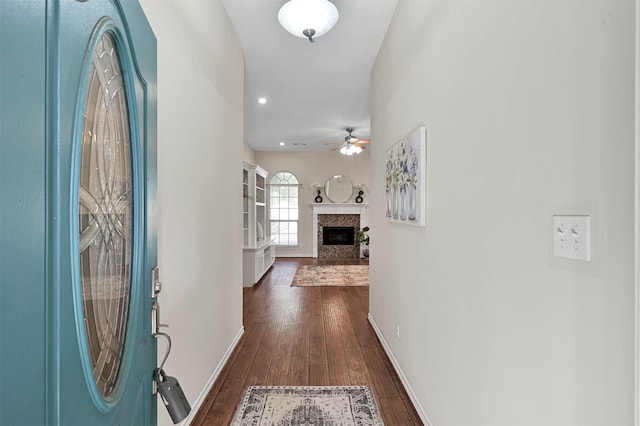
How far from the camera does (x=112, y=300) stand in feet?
2.90

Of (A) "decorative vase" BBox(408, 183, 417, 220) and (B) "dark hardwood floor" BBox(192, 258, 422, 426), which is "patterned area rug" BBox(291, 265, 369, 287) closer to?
(B) "dark hardwood floor" BBox(192, 258, 422, 426)

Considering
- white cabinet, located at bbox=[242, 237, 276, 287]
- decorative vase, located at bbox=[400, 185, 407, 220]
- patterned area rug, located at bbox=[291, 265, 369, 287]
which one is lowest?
patterned area rug, located at bbox=[291, 265, 369, 287]

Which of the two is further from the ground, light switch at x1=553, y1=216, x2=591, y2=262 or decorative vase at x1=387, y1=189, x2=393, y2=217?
decorative vase at x1=387, y1=189, x2=393, y2=217

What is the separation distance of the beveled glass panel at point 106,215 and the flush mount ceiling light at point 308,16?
174 cm

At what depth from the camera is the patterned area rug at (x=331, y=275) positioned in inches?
228

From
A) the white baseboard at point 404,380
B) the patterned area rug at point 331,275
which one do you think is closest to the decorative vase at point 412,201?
the white baseboard at point 404,380

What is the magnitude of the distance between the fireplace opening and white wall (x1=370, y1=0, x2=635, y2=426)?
7.16 meters

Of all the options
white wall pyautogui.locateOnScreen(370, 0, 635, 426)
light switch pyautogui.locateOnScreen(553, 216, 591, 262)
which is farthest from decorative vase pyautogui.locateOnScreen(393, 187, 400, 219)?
light switch pyautogui.locateOnScreen(553, 216, 591, 262)

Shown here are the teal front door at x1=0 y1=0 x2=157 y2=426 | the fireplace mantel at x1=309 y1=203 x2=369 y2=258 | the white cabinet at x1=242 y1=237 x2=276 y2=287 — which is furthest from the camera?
the fireplace mantel at x1=309 y1=203 x2=369 y2=258

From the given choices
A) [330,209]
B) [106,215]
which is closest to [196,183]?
[106,215]

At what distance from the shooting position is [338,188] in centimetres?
923

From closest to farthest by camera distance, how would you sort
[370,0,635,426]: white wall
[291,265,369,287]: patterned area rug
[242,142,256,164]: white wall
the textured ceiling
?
[370,0,635,426]: white wall, the textured ceiling, [291,265,369,287]: patterned area rug, [242,142,256,164]: white wall

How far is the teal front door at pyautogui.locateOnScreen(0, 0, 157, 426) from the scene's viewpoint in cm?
50

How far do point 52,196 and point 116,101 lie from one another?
1.36ft
